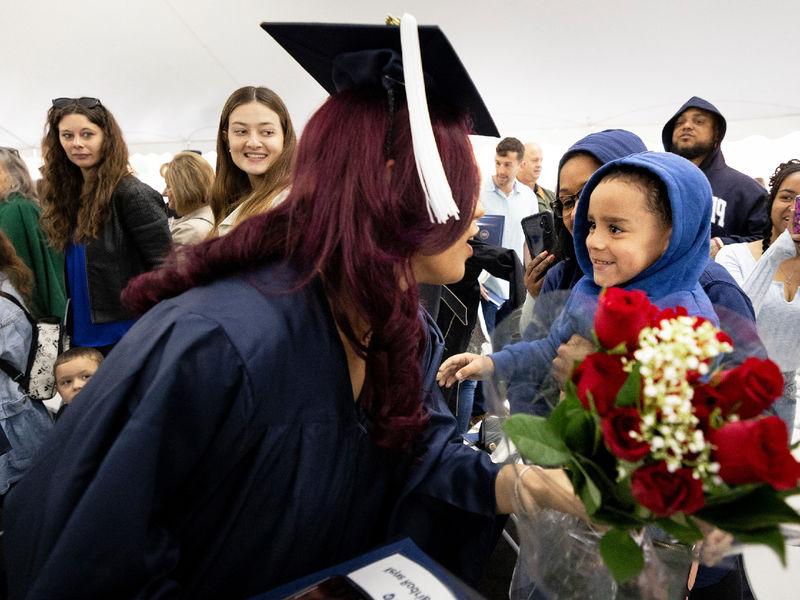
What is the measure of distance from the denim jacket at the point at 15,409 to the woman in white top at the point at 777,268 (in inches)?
125

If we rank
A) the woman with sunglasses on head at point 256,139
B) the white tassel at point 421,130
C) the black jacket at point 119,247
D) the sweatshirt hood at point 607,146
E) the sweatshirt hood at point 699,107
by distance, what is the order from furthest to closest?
the sweatshirt hood at point 699,107, the black jacket at point 119,247, the woman with sunglasses on head at point 256,139, the sweatshirt hood at point 607,146, the white tassel at point 421,130

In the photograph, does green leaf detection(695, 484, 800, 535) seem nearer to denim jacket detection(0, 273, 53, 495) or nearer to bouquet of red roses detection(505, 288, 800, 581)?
bouquet of red roses detection(505, 288, 800, 581)

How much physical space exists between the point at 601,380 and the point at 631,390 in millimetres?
38

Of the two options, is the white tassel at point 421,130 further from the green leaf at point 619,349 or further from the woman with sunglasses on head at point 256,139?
the woman with sunglasses on head at point 256,139

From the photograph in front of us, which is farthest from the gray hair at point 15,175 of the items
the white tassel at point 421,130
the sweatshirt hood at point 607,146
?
the white tassel at point 421,130

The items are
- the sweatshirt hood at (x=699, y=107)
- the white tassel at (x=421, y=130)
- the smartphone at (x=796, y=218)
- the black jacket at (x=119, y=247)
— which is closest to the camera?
the white tassel at (x=421, y=130)

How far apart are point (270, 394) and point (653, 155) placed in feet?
3.74

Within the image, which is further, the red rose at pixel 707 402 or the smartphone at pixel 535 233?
the smartphone at pixel 535 233

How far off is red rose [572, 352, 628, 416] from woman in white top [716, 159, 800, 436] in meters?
1.49

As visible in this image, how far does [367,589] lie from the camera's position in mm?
898

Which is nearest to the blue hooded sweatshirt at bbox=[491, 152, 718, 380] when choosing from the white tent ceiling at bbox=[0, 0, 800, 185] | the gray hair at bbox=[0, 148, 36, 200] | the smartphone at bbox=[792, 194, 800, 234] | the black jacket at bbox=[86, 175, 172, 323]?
the smartphone at bbox=[792, 194, 800, 234]

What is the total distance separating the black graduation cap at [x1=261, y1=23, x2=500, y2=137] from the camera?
1.07 m

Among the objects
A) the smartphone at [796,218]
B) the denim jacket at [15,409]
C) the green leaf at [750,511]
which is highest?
the smartphone at [796,218]

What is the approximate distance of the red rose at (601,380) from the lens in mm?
749
